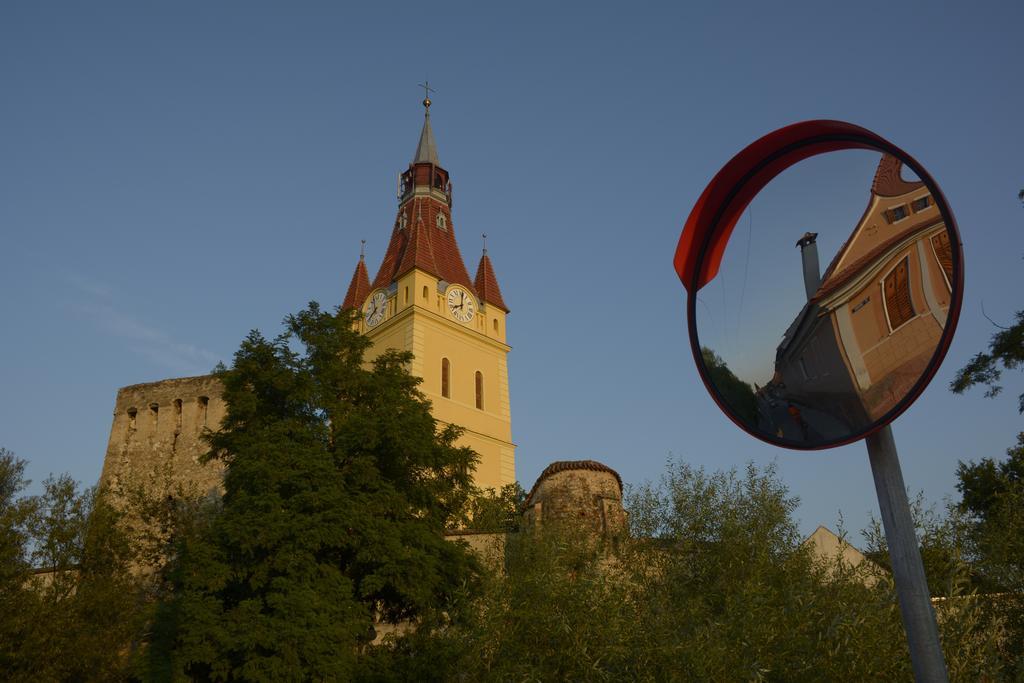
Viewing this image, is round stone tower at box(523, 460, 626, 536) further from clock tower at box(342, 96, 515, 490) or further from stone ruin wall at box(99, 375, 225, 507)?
clock tower at box(342, 96, 515, 490)

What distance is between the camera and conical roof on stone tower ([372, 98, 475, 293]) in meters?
46.1

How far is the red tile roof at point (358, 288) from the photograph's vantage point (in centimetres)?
5166

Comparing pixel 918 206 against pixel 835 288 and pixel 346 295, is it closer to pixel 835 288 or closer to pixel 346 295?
pixel 835 288

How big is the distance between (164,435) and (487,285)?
2335 centimetres

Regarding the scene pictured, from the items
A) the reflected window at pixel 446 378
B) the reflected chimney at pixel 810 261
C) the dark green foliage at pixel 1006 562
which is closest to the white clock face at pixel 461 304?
the reflected window at pixel 446 378

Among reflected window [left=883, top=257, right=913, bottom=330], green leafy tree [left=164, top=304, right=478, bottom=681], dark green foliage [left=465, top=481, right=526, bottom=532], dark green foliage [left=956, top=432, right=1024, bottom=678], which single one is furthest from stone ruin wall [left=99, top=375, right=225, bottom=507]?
reflected window [left=883, top=257, right=913, bottom=330]

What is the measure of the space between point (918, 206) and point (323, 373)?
16412 millimetres

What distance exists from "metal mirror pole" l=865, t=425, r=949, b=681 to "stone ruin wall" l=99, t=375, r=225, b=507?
2632cm

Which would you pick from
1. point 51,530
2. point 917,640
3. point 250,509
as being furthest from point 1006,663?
point 51,530

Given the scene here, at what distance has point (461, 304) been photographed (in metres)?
46.1

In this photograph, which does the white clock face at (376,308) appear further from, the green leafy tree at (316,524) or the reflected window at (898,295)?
the reflected window at (898,295)

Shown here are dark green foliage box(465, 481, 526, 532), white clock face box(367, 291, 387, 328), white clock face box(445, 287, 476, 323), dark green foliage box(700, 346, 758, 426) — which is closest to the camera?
dark green foliage box(700, 346, 758, 426)

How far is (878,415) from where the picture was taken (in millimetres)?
5016

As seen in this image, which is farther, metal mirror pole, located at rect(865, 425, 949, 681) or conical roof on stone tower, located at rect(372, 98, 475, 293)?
conical roof on stone tower, located at rect(372, 98, 475, 293)
